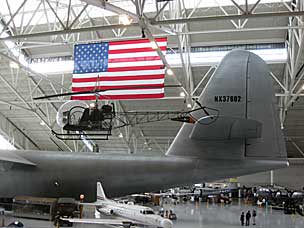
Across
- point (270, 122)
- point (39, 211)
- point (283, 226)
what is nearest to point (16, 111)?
point (39, 211)

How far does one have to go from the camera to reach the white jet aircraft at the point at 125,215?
13039mm

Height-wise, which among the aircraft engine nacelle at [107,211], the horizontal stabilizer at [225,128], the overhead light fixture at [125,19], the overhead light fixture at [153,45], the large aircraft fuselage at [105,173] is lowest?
the aircraft engine nacelle at [107,211]

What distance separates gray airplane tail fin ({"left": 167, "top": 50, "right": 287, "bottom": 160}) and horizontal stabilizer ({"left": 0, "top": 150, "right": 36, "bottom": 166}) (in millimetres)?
5757

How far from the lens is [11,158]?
12.9 m

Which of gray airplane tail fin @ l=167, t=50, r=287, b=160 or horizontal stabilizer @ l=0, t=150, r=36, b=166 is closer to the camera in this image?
gray airplane tail fin @ l=167, t=50, r=287, b=160

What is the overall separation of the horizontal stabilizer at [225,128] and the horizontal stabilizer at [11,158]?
6.16 meters

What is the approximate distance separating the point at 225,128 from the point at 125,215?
7.01 m

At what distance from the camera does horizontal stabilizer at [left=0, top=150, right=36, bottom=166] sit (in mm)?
12523

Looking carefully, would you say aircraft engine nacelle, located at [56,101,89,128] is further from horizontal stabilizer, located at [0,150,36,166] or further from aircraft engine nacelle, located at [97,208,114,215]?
aircraft engine nacelle, located at [97,208,114,215]

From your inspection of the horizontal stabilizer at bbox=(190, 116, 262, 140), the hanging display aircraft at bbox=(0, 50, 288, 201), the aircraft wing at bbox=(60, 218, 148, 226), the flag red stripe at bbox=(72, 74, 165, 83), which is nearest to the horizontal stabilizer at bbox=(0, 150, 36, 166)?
the hanging display aircraft at bbox=(0, 50, 288, 201)


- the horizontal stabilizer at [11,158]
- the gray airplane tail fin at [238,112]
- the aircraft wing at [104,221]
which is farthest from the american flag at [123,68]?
the aircraft wing at [104,221]

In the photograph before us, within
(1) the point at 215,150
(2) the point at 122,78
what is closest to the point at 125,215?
(1) the point at 215,150

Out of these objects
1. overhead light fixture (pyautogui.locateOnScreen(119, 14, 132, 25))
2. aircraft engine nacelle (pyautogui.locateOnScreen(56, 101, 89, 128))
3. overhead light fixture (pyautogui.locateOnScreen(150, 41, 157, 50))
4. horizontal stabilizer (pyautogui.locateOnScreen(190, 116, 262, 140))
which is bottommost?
horizontal stabilizer (pyautogui.locateOnScreen(190, 116, 262, 140))

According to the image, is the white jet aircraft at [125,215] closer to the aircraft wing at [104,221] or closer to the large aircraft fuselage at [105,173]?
the aircraft wing at [104,221]
